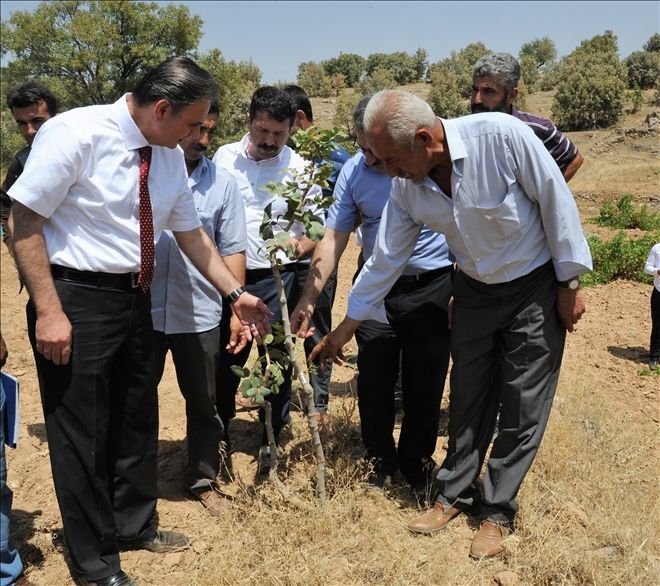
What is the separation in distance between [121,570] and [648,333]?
6.33 meters

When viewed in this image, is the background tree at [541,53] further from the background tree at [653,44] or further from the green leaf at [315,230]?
the green leaf at [315,230]

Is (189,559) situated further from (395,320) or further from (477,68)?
(477,68)

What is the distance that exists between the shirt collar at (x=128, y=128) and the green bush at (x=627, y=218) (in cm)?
1125

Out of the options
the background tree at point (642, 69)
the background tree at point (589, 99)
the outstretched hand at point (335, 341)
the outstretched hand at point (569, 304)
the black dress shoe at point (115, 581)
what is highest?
the background tree at point (642, 69)

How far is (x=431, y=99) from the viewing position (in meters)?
24.5

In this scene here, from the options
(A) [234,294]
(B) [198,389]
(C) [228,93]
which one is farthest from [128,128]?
(C) [228,93]

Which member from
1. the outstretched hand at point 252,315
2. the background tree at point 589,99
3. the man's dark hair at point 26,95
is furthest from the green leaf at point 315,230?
the background tree at point 589,99

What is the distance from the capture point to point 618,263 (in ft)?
29.1

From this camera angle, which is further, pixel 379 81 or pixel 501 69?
pixel 379 81

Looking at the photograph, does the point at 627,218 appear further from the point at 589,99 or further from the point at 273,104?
the point at 589,99

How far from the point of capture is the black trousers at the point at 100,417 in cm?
242

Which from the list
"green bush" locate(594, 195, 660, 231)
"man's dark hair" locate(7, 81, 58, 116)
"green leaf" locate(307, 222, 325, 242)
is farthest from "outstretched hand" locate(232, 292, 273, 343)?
"green bush" locate(594, 195, 660, 231)

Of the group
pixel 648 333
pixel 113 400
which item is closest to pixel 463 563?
pixel 113 400

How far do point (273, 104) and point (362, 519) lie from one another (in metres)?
2.18
